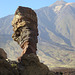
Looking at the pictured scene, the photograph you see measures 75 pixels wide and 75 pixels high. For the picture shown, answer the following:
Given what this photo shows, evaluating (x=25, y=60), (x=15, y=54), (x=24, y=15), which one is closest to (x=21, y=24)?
(x=24, y=15)

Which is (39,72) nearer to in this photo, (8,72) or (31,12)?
(8,72)

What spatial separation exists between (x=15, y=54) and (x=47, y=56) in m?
34.1

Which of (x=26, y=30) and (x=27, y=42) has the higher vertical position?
(x=26, y=30)

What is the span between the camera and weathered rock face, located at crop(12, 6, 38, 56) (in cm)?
1822

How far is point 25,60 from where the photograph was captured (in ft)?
52.2

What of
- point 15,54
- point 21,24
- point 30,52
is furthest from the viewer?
point 15,54

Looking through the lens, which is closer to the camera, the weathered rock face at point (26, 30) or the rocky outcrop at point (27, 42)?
the rocky outcrop at point (27, 42)

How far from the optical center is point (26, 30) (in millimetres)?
18703

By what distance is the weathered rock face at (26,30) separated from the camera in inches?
717

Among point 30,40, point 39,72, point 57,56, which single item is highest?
point 30,40

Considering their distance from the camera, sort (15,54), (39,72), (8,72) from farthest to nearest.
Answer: (15,54) < (39,72) < (8,72)

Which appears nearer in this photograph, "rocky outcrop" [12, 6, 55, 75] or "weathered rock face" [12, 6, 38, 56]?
"rocky outcrop" [12, 6, 55, 75]

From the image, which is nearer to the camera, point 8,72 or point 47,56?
point 8,72

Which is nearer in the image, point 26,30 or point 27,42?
point 27,42
